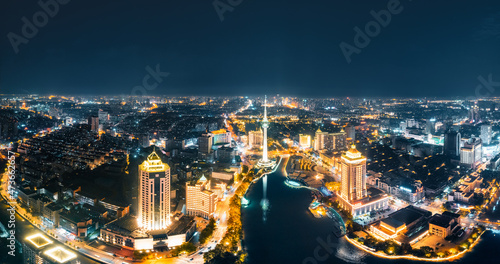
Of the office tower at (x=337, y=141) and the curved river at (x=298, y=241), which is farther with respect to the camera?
the office tower at (x=337, y=141)

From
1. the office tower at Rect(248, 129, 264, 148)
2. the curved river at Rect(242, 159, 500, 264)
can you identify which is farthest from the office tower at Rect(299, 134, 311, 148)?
the curved river at Rect(242, 159, 500, 264)

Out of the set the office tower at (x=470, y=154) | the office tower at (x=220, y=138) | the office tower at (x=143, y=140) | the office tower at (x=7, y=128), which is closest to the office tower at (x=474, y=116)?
the office tower at (x=470, y=154)

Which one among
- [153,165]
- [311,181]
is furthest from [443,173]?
[153,165]

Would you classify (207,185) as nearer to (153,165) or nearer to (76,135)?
(153,165)

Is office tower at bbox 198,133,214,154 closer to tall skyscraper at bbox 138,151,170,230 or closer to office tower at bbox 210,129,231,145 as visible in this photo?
office tower at bbox 210,129,231,145

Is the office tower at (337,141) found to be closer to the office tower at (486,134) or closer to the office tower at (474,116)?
the office tower at (486,134)

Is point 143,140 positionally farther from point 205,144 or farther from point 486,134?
point 486,134

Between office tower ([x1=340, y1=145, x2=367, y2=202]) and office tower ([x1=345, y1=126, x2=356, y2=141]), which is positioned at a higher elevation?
office tower ([x1=345, y1=126, x2=356, y2=141])
